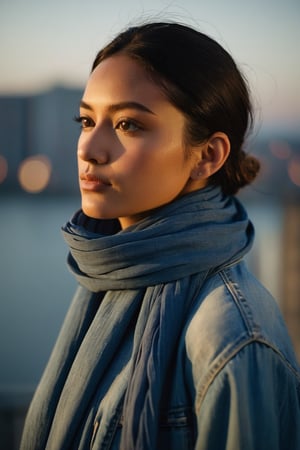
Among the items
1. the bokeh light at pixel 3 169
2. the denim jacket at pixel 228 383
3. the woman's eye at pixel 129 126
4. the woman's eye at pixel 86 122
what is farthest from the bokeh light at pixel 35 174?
the denim jacket at pixel 228 383

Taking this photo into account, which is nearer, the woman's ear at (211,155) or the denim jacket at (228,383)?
the denim jacket at (228,383)

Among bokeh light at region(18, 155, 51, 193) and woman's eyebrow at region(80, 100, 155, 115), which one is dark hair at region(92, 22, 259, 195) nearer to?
woman's eyebrow at region(80, 100, 155, 115)

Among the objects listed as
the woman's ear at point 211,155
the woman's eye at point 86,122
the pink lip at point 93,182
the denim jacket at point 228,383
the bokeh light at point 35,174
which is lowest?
the denim jacket at point 228,383

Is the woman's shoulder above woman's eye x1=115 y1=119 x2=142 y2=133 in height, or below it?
below

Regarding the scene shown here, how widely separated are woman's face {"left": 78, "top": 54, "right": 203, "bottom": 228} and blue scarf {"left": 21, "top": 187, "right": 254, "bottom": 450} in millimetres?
58

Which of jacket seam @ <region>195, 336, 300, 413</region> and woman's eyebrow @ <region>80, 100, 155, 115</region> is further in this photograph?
woman's eyebrow @ <region>80, 100, 155, 115</region>

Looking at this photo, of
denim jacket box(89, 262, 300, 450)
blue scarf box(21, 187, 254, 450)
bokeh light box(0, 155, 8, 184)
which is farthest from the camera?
bokeh light box(0, 155, 8, 184)

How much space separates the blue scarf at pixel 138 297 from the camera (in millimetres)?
1202

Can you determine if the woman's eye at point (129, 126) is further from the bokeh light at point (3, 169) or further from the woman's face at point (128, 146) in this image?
the bokeh light at point (3, 169)

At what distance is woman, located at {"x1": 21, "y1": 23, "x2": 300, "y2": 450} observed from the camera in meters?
1.13

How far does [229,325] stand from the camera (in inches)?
45.0

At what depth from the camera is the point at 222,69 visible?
4.38 feet

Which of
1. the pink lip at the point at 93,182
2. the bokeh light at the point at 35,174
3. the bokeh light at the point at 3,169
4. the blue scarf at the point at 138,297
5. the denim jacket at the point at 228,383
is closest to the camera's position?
the denim jacket at the point at 228,383

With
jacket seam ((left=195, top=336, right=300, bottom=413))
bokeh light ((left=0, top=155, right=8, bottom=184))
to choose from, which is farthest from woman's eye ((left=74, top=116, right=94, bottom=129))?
bokeh light ((left=0, top=155, right=8, bottom=184))
